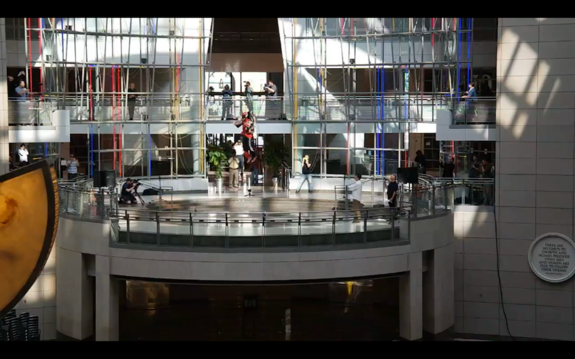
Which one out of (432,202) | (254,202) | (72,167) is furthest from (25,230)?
(72,167)

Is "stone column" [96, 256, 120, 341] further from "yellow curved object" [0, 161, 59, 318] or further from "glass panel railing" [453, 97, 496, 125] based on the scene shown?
"yellow curved object" [0, 161, 59, 318]

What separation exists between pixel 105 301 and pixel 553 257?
12.6 meters

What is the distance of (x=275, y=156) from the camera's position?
36.5 m

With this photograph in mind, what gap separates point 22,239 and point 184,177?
25.5m

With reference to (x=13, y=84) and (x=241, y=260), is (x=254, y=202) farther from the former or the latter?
(x=13, y=84)

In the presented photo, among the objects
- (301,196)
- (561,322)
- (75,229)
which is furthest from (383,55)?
(75,229)

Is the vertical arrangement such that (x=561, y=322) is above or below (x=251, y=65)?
below

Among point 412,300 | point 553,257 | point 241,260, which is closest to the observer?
point 241,260

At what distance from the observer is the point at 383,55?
3488 centimetres

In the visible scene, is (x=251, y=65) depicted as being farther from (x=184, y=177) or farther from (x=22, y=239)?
(x=22, y=239)

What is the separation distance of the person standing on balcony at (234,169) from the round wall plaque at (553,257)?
11781 millimetres

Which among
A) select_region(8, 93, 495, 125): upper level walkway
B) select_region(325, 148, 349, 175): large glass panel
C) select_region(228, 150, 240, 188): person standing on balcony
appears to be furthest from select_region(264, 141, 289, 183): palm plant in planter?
select_region(228, 150, 240, 188): person standing on balcony

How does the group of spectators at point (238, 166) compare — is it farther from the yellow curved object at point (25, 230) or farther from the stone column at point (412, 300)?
the yellow curved object at point (25, 230)

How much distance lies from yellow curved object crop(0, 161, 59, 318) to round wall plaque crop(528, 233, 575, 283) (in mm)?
18746
